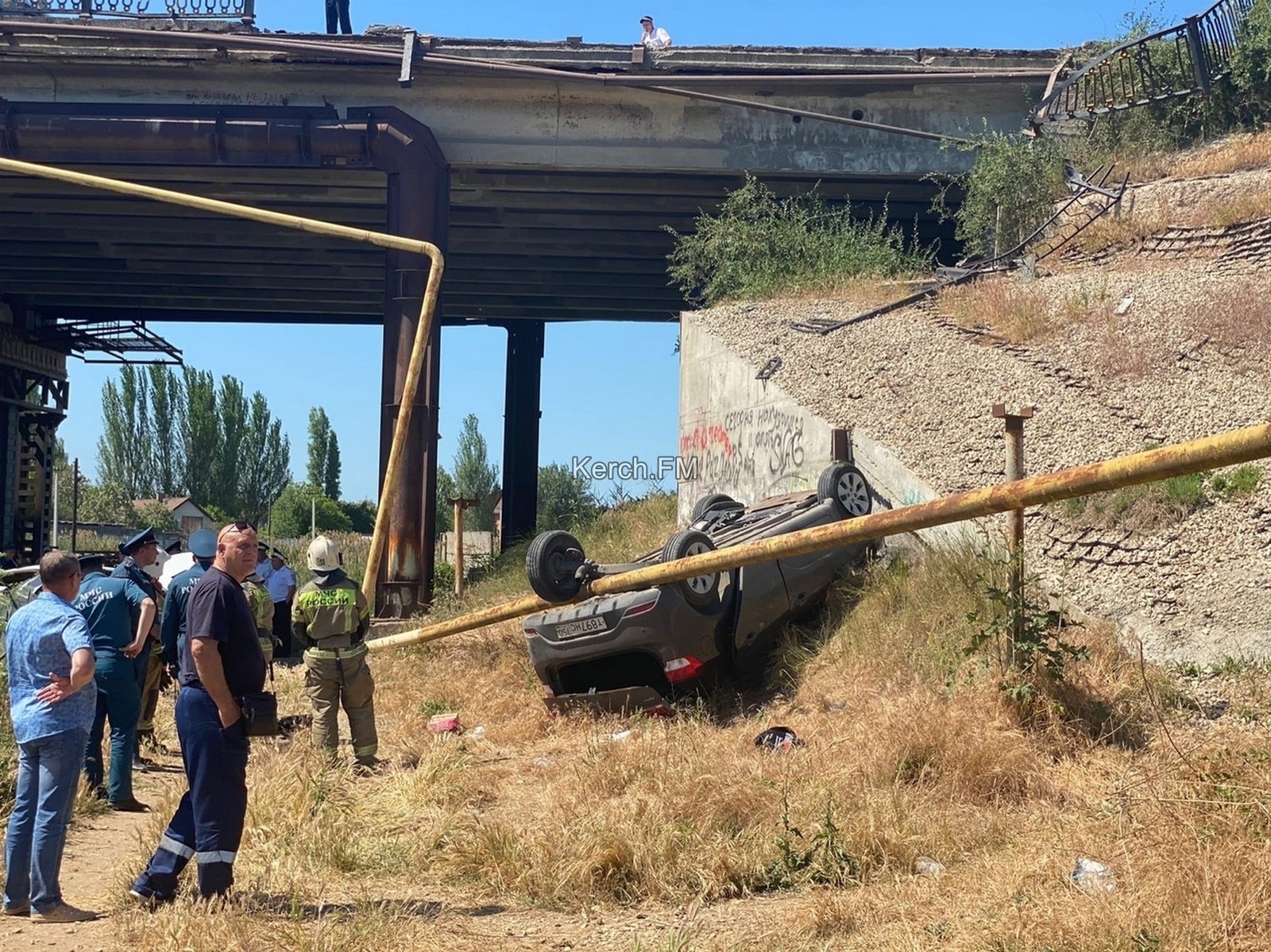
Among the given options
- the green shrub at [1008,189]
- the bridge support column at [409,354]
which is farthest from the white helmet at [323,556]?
the green shrub at [1008,189]

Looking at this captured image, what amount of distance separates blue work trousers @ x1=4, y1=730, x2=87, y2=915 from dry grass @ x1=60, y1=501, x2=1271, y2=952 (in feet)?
1.58

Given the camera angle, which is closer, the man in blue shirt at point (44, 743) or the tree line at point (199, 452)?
the man in blue shirt at point (44, 743)

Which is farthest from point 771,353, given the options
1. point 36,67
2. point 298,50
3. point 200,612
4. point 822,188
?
point 36,67

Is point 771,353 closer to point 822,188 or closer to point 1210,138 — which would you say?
point 822,188

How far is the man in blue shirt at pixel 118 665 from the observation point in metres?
7.89

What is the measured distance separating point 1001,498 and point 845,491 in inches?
213

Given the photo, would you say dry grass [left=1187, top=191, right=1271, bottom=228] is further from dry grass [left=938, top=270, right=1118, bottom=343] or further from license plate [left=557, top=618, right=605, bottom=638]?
license plate [left=557, top=618, right=605, bottom=638]

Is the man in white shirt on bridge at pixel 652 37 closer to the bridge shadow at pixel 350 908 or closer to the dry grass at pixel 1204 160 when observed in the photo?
the dry grass at pixel 1204 160

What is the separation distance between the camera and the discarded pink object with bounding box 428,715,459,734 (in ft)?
31.6

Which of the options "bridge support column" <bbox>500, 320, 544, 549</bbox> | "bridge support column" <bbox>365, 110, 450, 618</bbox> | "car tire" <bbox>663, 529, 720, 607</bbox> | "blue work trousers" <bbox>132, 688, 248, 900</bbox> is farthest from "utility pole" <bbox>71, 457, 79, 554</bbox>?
"blue work trousers" <bbox>132, 688, 248, 900</bbox>

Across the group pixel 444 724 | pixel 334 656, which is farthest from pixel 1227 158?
pixel 334 656

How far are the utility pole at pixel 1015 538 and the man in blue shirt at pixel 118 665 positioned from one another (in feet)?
18.3

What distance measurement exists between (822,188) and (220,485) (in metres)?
48.0

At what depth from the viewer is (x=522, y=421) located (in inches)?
1248
